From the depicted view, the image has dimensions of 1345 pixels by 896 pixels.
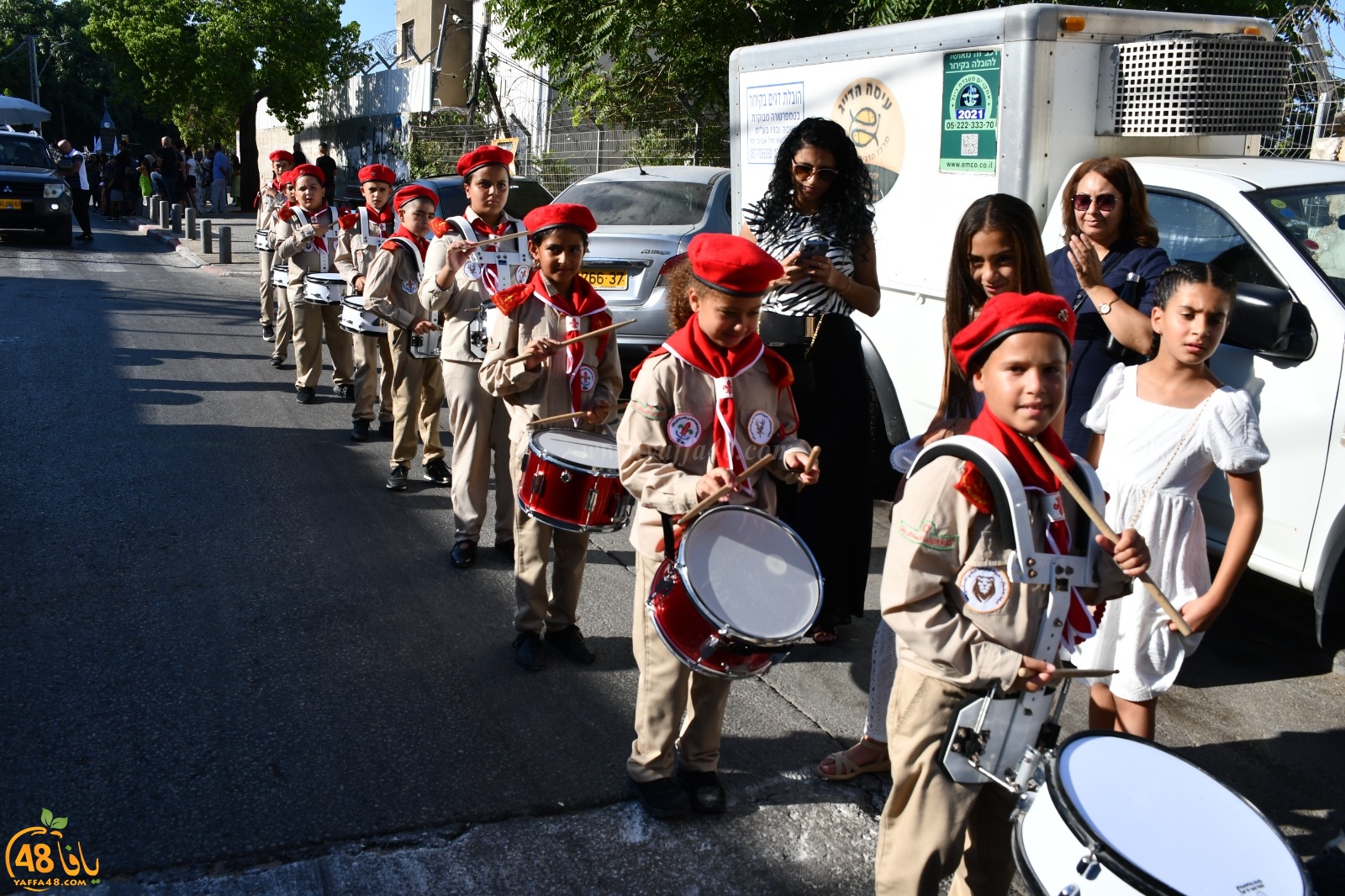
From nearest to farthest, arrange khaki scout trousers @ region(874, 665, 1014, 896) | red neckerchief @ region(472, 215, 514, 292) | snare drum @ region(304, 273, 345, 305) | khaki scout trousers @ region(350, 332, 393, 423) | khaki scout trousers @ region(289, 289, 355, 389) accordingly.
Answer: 1. khaki scout trousers @ region(874, 665, 1014, 896)
2. red neckerchief @ region(472, 215, 514, 292)
3. khaki scout trousers @ region(350, 332, 393, 423)
4. snare drum @ region(304, 273, 345, 305)
5. khaki scout trousers @ region(289, 289, 355, 389)

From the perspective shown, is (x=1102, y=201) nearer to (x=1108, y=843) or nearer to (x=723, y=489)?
(x=723, y=489)

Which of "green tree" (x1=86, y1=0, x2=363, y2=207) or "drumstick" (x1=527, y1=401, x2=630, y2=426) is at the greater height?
"green tree" (x1=86, y1=0, x2=363, y2=207)

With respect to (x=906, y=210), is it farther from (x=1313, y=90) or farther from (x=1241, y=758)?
(x=1313, y=90)

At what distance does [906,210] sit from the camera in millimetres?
5922

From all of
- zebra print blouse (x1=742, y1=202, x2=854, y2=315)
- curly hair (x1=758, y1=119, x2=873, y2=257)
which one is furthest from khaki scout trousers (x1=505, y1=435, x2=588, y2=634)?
curly hair (x1=758, y1=119, x2=873, y2=257)

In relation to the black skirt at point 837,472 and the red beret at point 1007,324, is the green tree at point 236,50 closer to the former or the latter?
the black skirt at point 837,472

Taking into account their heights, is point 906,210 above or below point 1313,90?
below

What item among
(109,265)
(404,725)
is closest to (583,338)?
(404,725)

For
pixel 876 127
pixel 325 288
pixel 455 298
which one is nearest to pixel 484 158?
pixel 455 298

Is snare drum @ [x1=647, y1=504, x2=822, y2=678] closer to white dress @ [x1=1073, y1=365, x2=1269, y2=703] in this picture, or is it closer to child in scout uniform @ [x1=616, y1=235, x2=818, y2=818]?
child in scout uniform @ [x1=616, y1=235, x2=818, y2=818]

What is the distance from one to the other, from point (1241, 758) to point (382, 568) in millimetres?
3907

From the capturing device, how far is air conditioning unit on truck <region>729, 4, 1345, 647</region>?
14.9 feet

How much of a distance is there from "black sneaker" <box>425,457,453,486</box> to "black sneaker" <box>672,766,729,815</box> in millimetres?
4062

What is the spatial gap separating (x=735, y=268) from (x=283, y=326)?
829 cm
